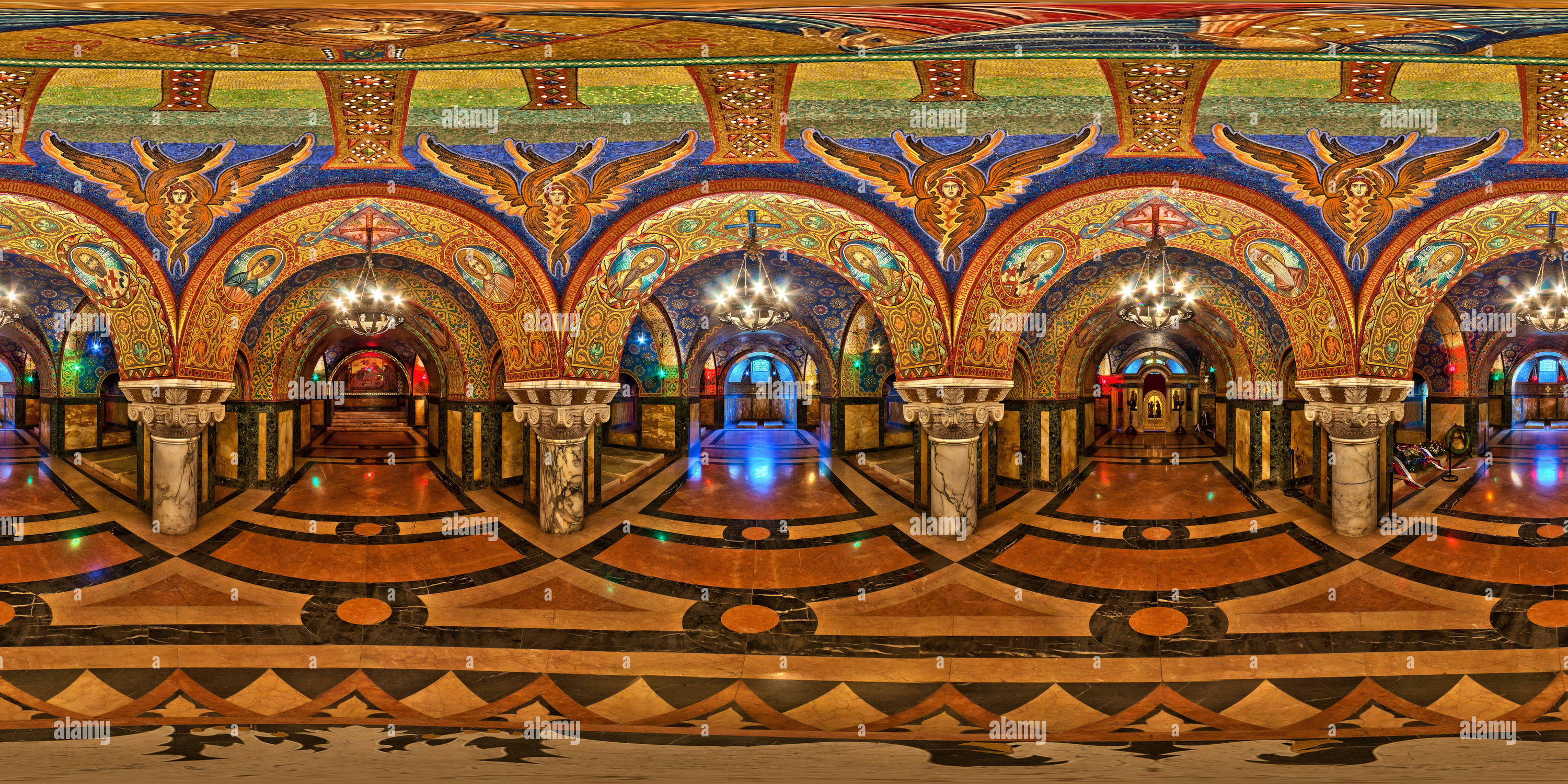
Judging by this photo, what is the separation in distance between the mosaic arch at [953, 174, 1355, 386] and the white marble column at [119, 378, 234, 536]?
9.07m

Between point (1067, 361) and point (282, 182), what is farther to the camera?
point (1067, 361)

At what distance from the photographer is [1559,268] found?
6.79 m

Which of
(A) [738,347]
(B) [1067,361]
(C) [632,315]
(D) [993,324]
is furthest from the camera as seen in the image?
(A) [738,347]

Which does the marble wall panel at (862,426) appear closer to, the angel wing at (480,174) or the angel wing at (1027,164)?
the angel wing at (1027,164)

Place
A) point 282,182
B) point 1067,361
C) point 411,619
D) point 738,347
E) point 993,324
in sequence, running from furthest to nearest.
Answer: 1. point 738,347
2. point 1067,361
3. point 993,324
4. point 282,182
5. point 411,619

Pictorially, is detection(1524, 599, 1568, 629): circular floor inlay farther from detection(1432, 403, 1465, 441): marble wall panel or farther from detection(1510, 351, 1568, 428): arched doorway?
detection(1510, 351, 1568, 428): arched doorway

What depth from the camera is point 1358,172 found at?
248 inches

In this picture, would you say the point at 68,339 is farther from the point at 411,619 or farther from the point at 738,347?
the point at 738,347

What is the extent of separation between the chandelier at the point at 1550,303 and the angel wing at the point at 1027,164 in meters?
5.00

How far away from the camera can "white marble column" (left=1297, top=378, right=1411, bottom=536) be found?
7.95 m

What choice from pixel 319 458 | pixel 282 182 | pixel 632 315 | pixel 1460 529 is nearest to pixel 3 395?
pixel 319 458

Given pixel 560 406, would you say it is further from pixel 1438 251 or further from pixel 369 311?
pixel 1438 251

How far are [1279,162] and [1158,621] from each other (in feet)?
14.2

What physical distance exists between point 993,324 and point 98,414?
57.4 ft
